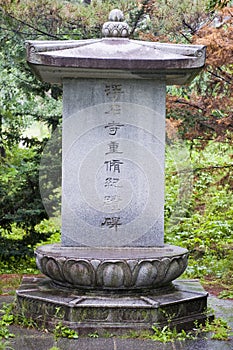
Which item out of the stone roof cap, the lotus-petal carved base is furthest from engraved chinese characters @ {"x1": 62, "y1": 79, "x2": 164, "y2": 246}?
the lotus-petal carved base

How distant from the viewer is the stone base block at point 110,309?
5.36 m

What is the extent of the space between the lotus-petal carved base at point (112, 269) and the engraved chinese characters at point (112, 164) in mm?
398

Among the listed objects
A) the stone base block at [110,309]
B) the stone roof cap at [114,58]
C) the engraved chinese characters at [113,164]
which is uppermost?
the stone roof cap at [114,58]

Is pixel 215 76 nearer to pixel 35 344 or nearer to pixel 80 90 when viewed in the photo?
pixel 80 90

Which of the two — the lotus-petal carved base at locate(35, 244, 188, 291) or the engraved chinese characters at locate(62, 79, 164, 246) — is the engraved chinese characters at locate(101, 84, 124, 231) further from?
the lotus-petal carved base at locate(35, 244, 188, 291)

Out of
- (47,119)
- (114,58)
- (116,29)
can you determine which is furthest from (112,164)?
(47,119)

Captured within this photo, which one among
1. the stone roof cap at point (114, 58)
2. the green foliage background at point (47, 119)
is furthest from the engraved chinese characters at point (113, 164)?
the green foliage background at point (47, 119)

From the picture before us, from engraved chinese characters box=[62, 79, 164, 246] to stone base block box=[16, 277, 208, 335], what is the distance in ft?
2.38

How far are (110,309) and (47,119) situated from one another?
16.7 ft

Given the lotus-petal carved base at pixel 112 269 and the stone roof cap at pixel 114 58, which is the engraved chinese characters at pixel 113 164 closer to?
the stone roof cap at pixel 114 58

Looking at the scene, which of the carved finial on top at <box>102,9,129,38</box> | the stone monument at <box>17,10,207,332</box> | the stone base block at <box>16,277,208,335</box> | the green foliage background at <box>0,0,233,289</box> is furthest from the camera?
the green foliage background at <box>0,0,233,289</box>

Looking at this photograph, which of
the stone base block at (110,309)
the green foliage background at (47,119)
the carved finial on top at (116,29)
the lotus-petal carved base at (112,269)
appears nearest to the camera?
the stone base block at (110,309)

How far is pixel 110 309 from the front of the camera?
212 inches

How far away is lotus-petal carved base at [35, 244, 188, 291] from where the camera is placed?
18.1 ft
